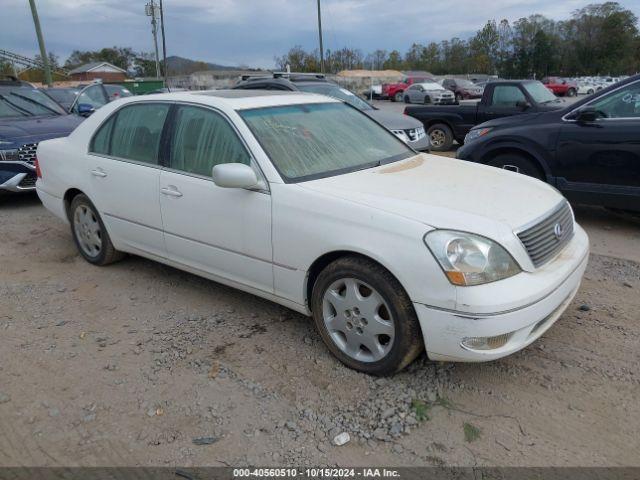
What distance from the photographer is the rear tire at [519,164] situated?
20.4ft

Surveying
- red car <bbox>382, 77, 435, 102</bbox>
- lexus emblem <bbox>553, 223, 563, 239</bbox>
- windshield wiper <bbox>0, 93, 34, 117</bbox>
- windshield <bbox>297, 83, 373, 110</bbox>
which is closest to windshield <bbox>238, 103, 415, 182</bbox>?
lexus emblem <bbox>553, 223, 563, 239</bbox>

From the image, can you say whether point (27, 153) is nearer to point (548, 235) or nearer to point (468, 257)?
point (468, 257)

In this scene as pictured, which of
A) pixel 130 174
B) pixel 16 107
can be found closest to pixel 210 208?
pixel 130 174

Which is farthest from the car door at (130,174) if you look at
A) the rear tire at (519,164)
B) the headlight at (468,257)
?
the rear tire at (519,164)

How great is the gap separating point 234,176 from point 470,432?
1.94 meters

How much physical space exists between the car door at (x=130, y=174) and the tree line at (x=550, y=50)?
70.5 m

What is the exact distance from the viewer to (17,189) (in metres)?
7.27

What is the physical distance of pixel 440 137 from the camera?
468 inches

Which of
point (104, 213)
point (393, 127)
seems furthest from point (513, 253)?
point (393, 127)

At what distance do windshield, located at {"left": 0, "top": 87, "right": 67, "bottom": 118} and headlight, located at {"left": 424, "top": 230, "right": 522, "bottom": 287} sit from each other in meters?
7.85

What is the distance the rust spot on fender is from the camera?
3.75 meters

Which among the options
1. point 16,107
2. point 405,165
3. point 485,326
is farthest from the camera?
point 16,107

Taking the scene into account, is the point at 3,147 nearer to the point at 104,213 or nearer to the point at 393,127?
the point at 104,213

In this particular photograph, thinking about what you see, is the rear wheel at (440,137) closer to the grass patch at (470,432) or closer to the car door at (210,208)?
the car door at (210,208)
